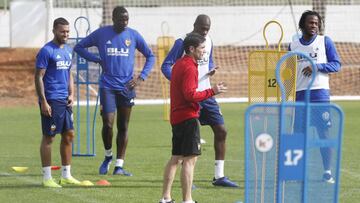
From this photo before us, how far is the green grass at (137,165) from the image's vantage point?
11289 millimetres

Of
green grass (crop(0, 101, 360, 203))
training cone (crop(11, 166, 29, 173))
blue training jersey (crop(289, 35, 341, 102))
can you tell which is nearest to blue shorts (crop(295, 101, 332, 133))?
green grass (crop(0, 101, 360, 203))

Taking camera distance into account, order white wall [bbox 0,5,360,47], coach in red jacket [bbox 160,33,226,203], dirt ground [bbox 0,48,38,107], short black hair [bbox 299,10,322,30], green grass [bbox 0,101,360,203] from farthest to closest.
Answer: white wall [bbox 0,5,360,47], dirt ground [bbox 0,48,38,107], short black hair [bbox 299,10,322,30], green grass [bbox 0,101,360,203], coach in red jacket [bbox 160,33,226,203]

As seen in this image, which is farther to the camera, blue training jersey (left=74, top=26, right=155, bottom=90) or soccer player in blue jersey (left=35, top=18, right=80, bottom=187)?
blue training jersey (left=74, top=26, right=155, bottom=90)

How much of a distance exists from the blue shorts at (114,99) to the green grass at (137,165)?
917 mm

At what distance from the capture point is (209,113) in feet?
39.7

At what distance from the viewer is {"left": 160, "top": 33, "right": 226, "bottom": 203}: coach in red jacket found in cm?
976

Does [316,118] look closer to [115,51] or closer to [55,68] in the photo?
[55,68]

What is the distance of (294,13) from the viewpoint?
118ft

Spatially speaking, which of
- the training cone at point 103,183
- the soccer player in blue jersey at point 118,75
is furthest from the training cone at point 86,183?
the soccer player in blue jersey at point 118,75

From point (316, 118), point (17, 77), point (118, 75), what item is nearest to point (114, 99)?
point (118, 75)

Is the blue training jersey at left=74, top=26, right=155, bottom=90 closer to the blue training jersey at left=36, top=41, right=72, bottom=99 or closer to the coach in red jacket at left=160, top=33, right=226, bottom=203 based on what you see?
the blue training jersey at left=36, top=41, right=72, bottom=99

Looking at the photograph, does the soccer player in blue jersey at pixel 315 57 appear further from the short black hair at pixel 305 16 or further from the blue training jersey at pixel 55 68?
the blue training jersey at pixel 55 68

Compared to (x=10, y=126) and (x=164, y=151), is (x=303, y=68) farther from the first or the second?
(x=10, y=126)

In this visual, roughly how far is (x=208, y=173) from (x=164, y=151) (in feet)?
8.36
